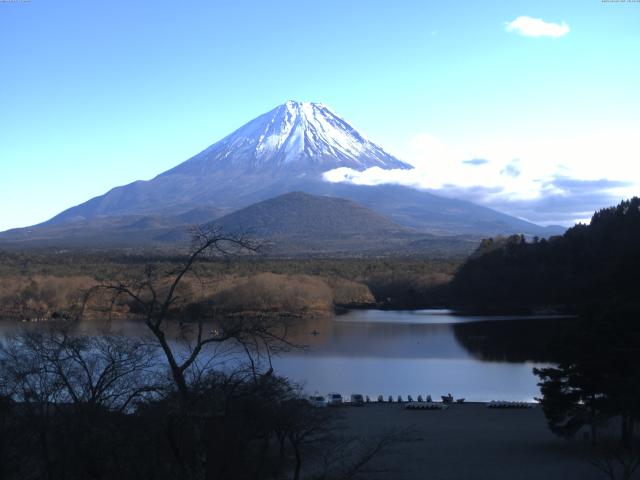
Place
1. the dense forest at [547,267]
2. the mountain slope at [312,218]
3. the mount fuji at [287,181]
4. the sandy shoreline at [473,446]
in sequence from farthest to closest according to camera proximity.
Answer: the mount fuji at [287,181] < the mountain slope at [312,218] < the dense forest at [547,267] < the sandy shoreline at [473,446]

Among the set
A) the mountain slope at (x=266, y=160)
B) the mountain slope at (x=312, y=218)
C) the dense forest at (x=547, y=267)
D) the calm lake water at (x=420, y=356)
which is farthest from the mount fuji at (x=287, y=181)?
the calm lake water at (x=420, y=356)

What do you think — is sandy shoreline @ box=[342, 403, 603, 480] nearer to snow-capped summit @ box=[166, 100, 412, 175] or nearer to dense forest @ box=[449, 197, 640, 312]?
dense forest @ box=[449, 197, 640, 312]

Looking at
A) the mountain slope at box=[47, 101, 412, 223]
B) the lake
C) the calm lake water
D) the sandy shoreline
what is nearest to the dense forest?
the calm lake water

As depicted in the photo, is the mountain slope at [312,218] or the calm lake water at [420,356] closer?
the calm lake water at [420,356]

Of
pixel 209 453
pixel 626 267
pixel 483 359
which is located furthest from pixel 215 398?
pixel 483 359

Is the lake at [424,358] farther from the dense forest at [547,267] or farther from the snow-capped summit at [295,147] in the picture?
the snow-capped summit at [295,147]

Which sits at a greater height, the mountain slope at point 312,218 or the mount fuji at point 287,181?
the mount fuji at point 287,181

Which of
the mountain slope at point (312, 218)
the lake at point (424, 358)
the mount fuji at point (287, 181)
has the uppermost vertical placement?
the mount fuji at point (287, 181)

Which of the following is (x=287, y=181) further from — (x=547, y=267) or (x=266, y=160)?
(x=547, y=267)

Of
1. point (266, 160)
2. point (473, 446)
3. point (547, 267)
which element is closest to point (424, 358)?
point (473, 446)
